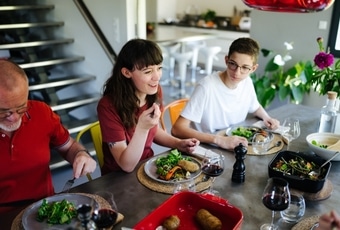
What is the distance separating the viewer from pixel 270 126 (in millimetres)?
2033

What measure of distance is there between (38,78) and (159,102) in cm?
235

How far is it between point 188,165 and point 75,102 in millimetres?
2411

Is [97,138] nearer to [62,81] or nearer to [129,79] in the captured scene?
[129,79]

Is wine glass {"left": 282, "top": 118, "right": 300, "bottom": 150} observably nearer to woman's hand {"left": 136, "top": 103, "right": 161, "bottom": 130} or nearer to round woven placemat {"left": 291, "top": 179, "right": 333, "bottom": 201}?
round woven placemat {"left": 291, "top": 179, "right": 333, "bottom": 201}

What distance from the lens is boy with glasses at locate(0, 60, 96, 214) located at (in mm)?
1363

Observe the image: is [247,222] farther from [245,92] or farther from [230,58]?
[245,92]

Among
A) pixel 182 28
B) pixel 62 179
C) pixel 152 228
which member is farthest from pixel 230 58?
pixel 182 28

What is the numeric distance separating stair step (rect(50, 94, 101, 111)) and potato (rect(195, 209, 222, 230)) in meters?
2.69

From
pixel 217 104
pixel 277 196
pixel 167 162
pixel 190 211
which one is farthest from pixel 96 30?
pixel 277 196

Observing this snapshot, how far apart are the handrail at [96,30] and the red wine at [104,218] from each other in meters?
2.67

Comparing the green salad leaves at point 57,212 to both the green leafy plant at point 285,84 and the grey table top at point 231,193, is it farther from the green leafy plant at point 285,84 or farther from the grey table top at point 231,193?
the green leafy plant at point 285,84

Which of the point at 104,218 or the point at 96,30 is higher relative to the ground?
the point at 96,30

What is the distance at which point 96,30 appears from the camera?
3652mm

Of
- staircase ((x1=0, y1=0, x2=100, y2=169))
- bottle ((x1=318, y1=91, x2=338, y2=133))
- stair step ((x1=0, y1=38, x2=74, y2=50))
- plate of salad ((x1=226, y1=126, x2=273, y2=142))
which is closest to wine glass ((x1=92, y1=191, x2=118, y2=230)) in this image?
plate of salad ((x1=226, y1=126, x2=273, y2=142))
